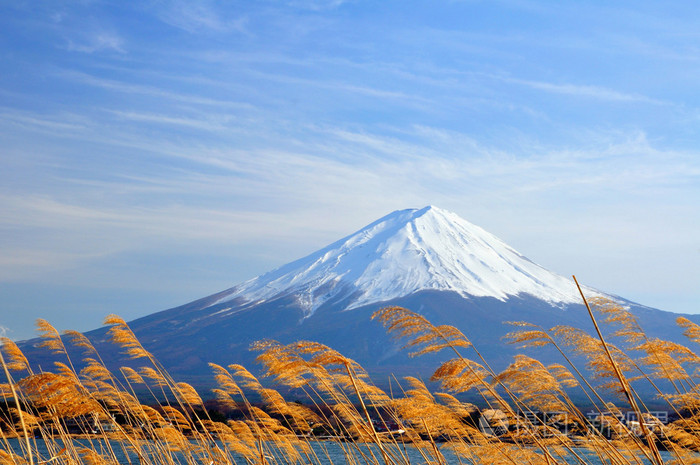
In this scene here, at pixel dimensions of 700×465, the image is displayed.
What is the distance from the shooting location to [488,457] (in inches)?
216

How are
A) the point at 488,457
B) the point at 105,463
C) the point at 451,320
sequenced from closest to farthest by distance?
the point at 488,457
the point at 105,463
the point at 451,320

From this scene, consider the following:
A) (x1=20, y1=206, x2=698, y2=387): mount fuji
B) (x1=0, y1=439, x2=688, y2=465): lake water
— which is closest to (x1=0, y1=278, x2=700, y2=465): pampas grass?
(x1=0, y1=439, x2=688, y2=465): lake water

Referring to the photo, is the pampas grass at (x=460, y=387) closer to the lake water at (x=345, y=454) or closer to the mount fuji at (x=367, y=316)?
the lake water at (x=345, y=454)

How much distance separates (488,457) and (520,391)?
998mm

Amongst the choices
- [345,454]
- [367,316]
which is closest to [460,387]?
[345,454]

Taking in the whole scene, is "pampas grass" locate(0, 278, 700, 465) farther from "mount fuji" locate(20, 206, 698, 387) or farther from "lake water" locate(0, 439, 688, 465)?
"mount fuji" locate(20, 206, 698, 387)

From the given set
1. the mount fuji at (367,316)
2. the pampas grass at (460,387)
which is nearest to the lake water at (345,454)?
the pampas grass at (460,387)

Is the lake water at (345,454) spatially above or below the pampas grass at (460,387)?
below

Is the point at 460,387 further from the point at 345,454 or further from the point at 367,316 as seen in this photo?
the point at 367,316

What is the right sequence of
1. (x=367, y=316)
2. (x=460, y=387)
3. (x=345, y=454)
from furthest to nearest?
(x=367, y=316) → (x=345, y=454) → (x=460, y=387)

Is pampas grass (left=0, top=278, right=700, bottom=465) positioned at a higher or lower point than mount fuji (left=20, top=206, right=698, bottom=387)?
higher

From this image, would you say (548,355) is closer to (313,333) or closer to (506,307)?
(506,307)

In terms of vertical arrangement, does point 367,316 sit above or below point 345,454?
below

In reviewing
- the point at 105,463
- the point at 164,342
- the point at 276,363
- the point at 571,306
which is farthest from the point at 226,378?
the point at 571,306
